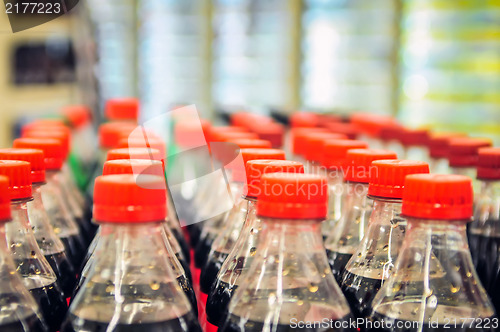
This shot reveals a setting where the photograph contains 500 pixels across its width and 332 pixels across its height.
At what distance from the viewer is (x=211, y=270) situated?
1170 mm

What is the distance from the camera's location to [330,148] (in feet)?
4.07

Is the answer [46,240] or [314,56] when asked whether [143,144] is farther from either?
[314,56]

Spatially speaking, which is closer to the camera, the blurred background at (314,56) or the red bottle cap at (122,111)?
the red bottle cap at (122,111)

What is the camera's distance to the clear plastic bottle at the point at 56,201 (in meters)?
1.18

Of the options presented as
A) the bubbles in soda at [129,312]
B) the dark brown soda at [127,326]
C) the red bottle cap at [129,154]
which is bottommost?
the dark brown soda at [127,326]

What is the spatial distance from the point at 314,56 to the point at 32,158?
5507 mm

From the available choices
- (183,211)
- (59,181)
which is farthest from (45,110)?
(59,181)

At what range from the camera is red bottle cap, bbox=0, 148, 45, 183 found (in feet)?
3.20

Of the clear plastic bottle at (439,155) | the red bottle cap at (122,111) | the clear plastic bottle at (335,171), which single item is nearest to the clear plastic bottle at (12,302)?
the clear plastic bottle at (335,171)

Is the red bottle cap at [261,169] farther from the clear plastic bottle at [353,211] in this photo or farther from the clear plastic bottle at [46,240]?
the clear plastic bottle at [46,240]

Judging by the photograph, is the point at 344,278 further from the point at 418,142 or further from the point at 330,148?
the point at 418,142

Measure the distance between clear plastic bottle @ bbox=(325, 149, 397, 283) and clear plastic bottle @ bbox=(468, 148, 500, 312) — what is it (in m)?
0.22

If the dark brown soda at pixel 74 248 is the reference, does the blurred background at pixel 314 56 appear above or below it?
above

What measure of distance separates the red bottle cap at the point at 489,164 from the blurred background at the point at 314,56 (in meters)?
4.05
